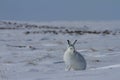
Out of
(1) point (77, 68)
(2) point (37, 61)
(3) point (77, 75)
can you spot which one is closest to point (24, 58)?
(2) point (37, 61)

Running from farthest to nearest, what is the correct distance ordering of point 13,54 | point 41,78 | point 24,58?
point 13,54 → point 24,58 → point 41,78

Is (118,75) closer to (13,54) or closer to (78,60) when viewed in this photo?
(78,60)

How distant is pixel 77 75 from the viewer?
730 cm

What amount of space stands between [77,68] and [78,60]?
0.54ft

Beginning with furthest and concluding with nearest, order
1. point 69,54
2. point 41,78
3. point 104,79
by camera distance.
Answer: point 69,54 → point 41,78 → point 104,79

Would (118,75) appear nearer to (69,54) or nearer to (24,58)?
(69,54)

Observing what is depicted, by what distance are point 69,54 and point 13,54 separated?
19.3 ft

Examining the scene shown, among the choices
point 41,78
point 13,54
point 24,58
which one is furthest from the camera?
point 13,54

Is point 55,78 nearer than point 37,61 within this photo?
Yes

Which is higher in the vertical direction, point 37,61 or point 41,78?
point 41,78

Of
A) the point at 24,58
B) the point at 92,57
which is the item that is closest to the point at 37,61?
the point at 24,58

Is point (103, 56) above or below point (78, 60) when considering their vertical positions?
below

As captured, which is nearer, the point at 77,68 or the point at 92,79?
the point at 92,79

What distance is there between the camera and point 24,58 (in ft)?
45.5
